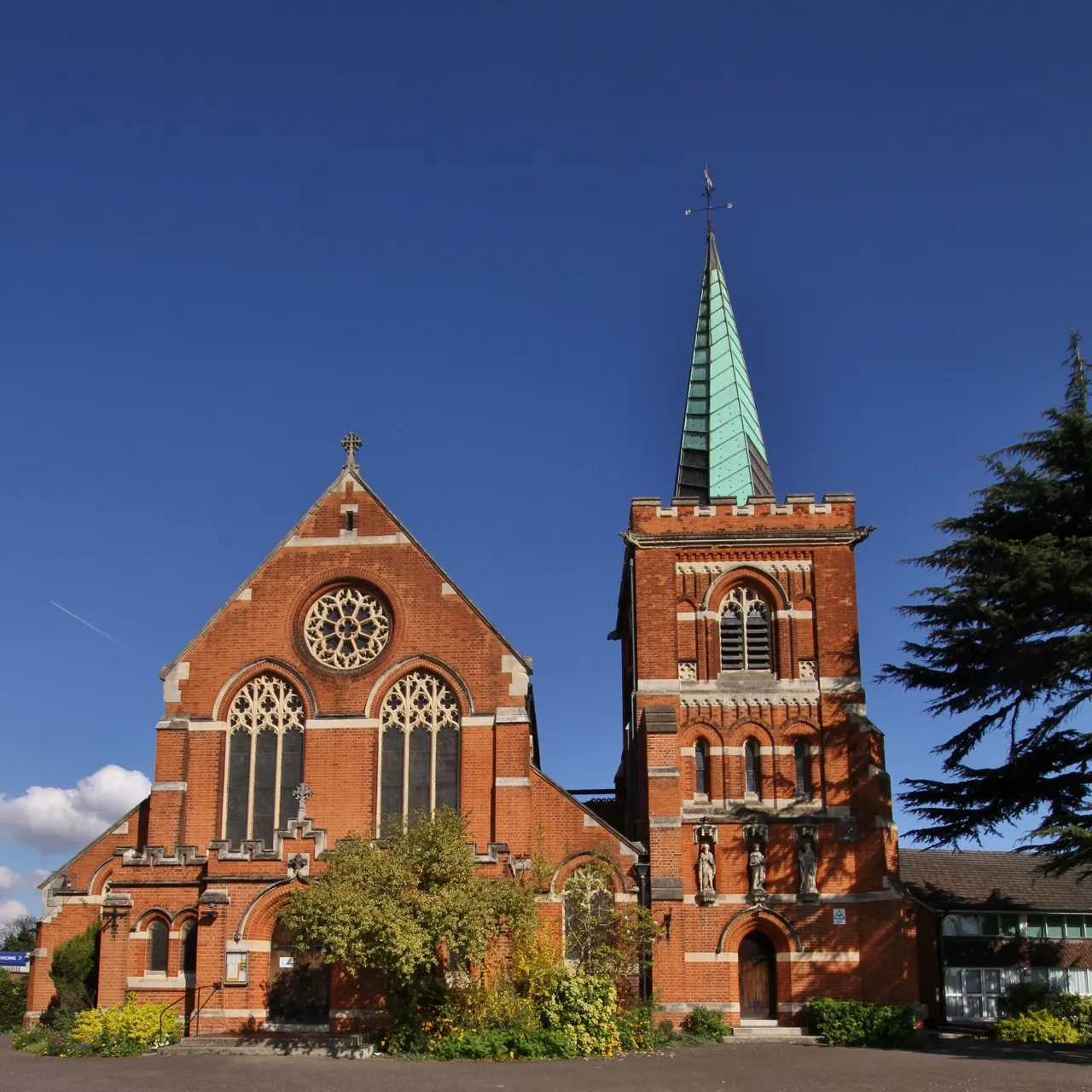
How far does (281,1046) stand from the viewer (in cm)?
2855

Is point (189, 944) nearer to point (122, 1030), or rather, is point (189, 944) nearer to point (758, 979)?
point (122, 1030)

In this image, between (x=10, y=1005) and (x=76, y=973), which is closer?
(x=76, y=973)

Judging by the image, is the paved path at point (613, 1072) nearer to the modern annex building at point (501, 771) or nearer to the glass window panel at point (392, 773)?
the modern annex building at point (501, 771)

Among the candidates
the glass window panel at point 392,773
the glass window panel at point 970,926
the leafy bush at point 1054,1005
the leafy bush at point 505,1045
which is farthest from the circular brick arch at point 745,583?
the glass window panel at point 970,926

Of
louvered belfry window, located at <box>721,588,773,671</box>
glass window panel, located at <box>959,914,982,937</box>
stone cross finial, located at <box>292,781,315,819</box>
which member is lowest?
glass window panel, located at <box>959,914,982,937</box>

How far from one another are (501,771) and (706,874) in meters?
5.69

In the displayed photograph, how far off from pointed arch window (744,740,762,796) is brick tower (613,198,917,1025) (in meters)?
0.04

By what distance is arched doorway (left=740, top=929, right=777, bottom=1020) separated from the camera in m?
31.6

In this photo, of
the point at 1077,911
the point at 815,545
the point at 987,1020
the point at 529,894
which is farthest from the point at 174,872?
Answer: the point at 1077,911

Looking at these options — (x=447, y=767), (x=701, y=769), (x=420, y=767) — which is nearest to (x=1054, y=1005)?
(x=701, y=769)

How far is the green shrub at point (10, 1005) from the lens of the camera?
34594mm

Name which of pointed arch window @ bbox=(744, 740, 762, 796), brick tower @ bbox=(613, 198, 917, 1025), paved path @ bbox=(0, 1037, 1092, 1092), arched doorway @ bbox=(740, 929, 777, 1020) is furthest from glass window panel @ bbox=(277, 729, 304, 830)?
arched doorway @ bbox=(740, 929, 777, 1020)

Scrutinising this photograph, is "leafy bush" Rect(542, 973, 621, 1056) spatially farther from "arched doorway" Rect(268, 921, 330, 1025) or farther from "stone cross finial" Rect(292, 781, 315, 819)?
"stone cross finial" Rect(292, 781, 315, 819)

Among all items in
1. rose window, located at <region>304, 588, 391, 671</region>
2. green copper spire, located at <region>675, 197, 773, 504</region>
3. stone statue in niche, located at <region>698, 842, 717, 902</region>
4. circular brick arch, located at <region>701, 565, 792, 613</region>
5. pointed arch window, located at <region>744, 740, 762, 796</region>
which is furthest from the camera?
green copper spire, located at <region>675, 197, 773, 504</region>
